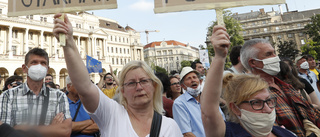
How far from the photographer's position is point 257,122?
5.62 ft

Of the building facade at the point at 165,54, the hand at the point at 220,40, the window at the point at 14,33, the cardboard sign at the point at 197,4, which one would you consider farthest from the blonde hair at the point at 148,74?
the building facade at the point at 165,54

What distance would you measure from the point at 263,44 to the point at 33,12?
261 cm

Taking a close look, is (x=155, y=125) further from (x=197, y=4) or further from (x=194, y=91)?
(x=194, y=91)

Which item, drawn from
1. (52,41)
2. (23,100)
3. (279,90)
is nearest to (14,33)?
(52,41)

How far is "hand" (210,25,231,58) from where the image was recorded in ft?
4.58

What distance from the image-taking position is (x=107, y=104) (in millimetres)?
1867

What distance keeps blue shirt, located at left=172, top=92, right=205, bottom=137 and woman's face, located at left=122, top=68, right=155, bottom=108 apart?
1.10 meters

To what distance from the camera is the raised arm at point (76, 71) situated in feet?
5.52

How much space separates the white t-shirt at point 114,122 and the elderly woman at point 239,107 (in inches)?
16.6

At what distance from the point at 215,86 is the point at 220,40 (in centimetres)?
34

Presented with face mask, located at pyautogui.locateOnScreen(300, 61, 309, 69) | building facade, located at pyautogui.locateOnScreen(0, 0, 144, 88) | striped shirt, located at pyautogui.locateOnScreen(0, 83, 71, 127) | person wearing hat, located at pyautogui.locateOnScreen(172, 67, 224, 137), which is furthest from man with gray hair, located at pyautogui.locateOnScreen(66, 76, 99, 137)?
building facade, located at pyautogui.locateOnScreen(0, 0, 144, 88)

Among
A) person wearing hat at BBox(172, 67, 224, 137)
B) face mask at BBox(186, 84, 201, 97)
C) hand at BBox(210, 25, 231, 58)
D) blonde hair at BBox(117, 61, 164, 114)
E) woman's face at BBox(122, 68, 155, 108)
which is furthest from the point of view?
face mask at BBox(186, 84, 201, 97)

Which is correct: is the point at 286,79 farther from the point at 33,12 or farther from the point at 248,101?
the point at 33,12

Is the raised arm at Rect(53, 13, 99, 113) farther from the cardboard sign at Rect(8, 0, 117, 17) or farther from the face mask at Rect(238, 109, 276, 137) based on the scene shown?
the face mask at Rect(238, 109, 276, 137)
